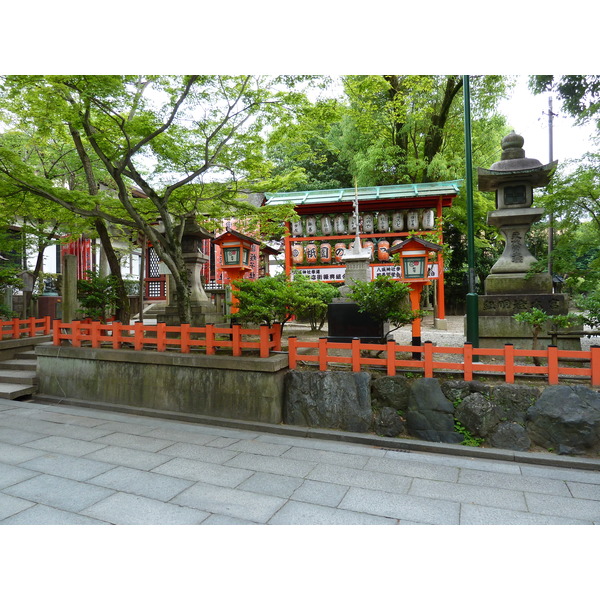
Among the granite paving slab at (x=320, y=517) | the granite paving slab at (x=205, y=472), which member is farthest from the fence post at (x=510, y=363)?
the granite paving slab at (x=205, y=472)

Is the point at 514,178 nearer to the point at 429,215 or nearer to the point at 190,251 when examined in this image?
the point at 429,215

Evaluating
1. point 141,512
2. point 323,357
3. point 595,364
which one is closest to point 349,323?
point 323,357

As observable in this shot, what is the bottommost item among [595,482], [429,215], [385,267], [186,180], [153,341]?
[595,482]

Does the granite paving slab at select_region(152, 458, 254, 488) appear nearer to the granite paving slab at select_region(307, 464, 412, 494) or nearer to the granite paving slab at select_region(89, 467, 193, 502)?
the granite paving slab at select_region(89, 467, 193, 502)

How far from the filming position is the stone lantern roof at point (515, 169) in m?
7.47

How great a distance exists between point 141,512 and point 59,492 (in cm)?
98

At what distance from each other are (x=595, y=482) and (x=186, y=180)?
7309mm

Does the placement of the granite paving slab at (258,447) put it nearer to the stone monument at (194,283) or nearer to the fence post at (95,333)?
the fence post at (95,333)

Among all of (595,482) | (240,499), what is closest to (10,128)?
(240,499)

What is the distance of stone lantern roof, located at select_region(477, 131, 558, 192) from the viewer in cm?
747

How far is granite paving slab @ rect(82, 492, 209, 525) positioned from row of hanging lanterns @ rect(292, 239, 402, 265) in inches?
444

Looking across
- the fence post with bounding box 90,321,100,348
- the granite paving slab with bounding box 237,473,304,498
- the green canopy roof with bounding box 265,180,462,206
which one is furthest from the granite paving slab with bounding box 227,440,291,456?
the green canopy roof with bounding box 265,180,462,206

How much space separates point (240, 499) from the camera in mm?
3551

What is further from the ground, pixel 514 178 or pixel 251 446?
pixel 514 178
